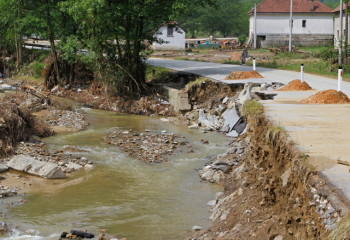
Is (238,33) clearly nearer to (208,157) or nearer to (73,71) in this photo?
(73,71)

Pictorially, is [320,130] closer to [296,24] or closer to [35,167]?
[35,167]

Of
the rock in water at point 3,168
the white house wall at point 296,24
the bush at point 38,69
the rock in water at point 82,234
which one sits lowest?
the rock in water at point 82,234

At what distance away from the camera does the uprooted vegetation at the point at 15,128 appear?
13055 mm

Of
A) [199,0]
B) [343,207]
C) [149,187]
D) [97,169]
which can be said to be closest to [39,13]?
[199,0]

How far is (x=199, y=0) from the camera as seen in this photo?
22.6 meters

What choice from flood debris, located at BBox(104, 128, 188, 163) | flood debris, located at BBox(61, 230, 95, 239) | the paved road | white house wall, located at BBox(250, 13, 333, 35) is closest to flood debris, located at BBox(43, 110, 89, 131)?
flood debris, located at BBox(104, 128, 188, 163)

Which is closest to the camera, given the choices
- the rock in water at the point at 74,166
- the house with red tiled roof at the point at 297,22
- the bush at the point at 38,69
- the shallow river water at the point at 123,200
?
the shallow river water at the point at 123,200

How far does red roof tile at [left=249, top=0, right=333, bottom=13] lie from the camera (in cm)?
5559

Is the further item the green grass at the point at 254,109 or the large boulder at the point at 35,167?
the large boulder at the point at 35,167

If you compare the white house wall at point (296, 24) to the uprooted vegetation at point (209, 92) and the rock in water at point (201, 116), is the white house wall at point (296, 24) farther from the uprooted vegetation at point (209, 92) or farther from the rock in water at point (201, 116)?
the rock in water at point (201, 116)

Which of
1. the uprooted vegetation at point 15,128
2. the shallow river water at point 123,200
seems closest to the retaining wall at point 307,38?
the uprooted vegetation at point 15,128

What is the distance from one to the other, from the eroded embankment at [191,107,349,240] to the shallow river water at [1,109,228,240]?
64 centimetres

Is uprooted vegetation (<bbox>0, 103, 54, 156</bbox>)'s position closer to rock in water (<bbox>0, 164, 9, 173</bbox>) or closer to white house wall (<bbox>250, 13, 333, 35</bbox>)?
rock in water (<bbox>0, 164, 9, 173</bbox>)

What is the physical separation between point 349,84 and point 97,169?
12715 millimetres
